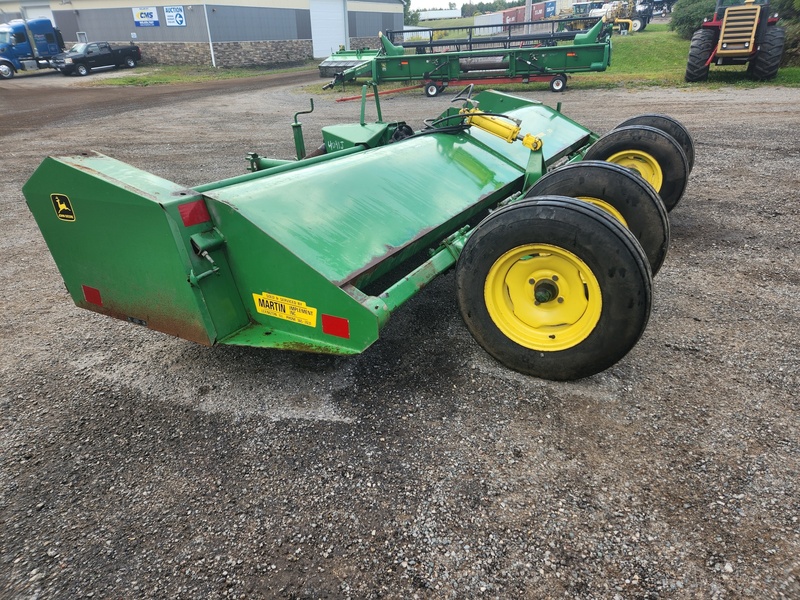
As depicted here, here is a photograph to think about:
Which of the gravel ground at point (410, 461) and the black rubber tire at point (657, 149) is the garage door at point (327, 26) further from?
the gravel ground at point (410, 461)

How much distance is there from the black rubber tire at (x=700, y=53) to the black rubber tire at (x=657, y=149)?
11.0 metres

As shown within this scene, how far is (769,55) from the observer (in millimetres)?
12570

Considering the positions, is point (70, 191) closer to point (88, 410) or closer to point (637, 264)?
point (88, 410)

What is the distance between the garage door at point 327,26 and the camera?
34.3 metres

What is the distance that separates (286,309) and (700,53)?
47.6 feet

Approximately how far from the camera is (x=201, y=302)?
2529 mm

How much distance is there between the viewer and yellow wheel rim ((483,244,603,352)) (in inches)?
97.7

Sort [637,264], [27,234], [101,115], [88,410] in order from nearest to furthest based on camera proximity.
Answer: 1. [637,264]
2. [88,410]
3. [27,234]
4. [101,115]

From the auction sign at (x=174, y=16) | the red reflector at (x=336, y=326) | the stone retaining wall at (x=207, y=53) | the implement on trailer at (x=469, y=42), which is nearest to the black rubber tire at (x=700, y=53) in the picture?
the implement on trailer at (x=469, y=42)

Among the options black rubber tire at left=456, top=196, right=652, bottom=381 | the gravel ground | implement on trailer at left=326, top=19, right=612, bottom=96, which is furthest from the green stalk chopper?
implement on trailer at left=326, top=19, right=612, bottom=96

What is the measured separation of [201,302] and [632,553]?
208cm

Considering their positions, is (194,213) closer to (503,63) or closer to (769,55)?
(503,63)

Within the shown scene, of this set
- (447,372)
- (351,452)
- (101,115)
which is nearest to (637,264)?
(447,372)

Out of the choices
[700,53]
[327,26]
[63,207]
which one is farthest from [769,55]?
[327,26]
